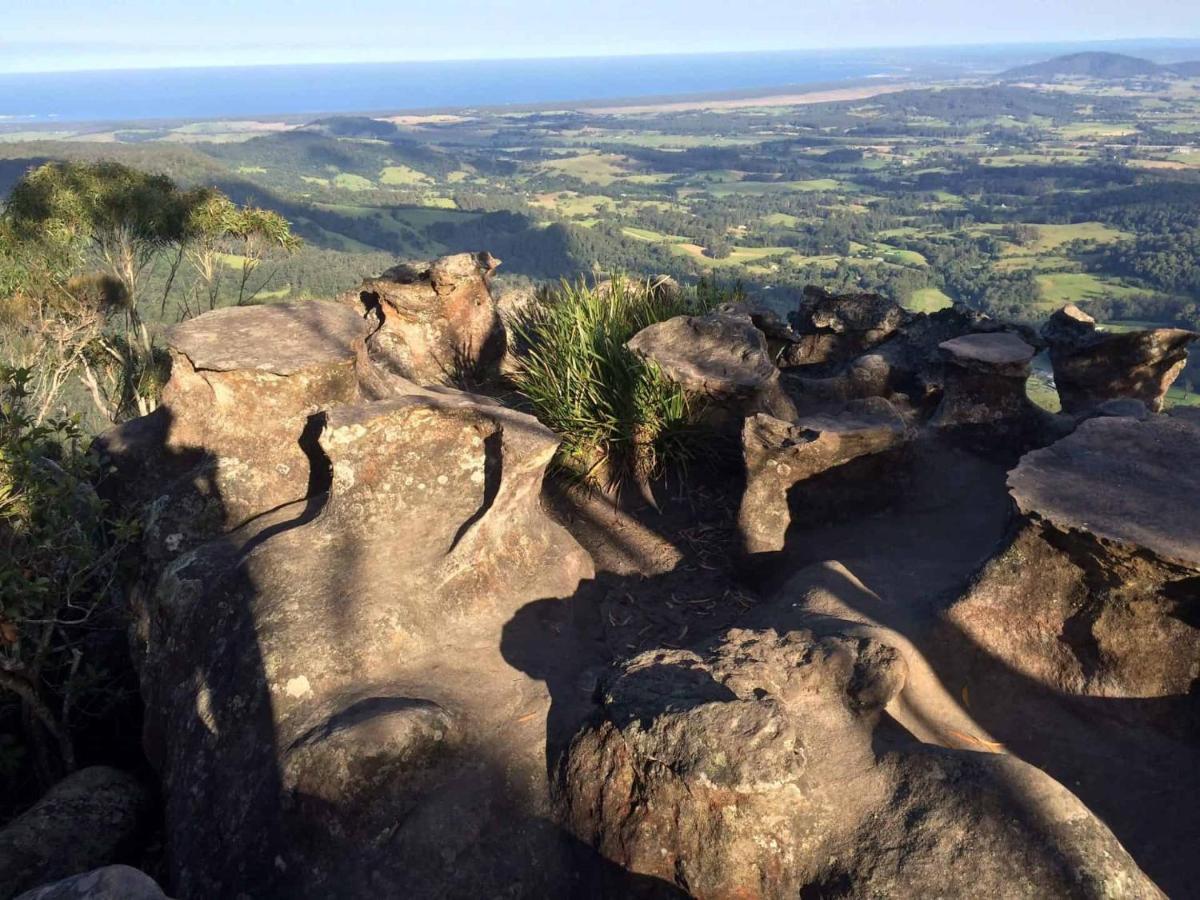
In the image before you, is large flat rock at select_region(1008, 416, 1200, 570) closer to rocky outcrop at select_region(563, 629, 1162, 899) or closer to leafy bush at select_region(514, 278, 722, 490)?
rocky outcrop at select_region(563, 629, 1162, 899)

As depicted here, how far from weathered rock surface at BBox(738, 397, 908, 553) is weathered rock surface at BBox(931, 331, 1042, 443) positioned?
4.69 ft

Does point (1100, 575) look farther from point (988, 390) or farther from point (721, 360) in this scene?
point (721, 360)

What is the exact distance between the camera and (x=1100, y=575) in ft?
16.2

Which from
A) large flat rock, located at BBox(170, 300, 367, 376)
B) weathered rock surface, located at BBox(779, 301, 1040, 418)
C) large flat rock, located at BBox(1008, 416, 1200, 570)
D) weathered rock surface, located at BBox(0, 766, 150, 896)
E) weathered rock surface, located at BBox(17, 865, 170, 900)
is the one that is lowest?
weathered rock surface, located at BBox(0, 766, 150, 896)

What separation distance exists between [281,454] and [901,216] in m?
127

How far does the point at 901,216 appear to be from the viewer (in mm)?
120438

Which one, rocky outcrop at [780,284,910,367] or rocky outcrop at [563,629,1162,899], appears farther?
rocky outcrop at [780,284,910,367]

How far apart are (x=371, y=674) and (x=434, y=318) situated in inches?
212

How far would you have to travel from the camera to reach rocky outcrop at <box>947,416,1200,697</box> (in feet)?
15.3

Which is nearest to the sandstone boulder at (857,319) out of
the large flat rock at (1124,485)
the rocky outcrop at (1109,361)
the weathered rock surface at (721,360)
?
the rocky outcrop at (1109,361)

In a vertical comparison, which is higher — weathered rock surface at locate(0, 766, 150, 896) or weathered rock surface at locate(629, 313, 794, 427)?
weathered rock surface at locate(629, 313, 794, 427)

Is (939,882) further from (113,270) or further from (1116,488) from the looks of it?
(113,270)

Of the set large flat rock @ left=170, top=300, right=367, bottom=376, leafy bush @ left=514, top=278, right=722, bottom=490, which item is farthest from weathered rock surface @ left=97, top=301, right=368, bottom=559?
leafy bush @ left=514, top=278, right=722, bottom=490

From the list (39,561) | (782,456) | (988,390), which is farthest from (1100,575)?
(39,561)
